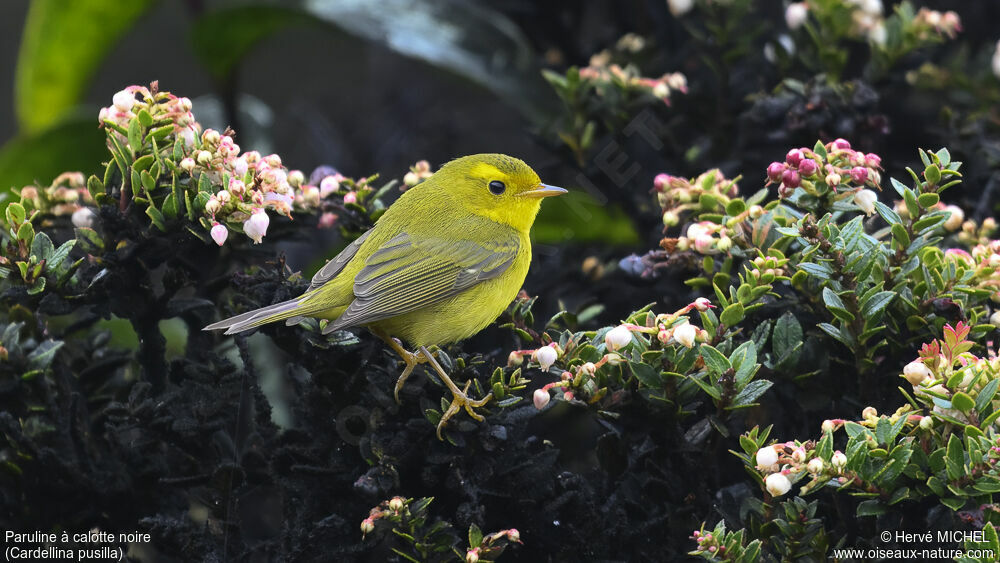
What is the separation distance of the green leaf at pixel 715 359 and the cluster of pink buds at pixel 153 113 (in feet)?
3.15

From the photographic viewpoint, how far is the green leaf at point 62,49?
311 centimetres

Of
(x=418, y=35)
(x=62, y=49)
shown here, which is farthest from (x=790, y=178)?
(x=62, y=49)

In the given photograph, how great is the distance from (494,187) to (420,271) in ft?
1.05

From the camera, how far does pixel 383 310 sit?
1837 mm

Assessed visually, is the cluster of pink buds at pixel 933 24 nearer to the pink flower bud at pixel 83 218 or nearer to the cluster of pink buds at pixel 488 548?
the cluster of pink buds at pixel 488 548

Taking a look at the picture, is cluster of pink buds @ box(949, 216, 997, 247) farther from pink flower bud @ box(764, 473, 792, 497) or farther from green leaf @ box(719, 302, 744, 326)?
pink flower bud @ box(764, 473, 792, 497)

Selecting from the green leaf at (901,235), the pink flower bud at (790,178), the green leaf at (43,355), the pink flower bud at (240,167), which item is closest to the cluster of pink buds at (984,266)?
the green leaf at (901,235)

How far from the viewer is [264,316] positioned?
166 centimetres

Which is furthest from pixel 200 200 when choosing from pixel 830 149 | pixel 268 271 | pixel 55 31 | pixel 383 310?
pixel 55 31

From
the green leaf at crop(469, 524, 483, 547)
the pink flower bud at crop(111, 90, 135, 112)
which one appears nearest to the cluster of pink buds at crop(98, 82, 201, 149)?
the pink flower bud at crop(111, 90, 135, 112)

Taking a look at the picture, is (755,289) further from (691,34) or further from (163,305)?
(691,34)

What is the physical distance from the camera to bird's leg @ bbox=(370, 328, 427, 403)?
1.68m

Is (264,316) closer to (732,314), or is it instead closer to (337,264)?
(337,264)

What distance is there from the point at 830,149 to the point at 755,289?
1.05 ft
